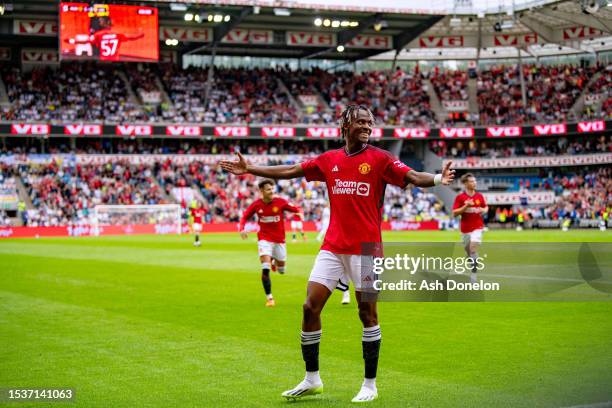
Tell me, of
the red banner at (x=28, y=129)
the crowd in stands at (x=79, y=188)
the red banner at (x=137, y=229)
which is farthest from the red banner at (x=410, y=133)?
the red banner at (x=28, y=129)

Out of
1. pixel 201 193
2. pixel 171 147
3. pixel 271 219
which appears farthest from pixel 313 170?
pixel 171 147

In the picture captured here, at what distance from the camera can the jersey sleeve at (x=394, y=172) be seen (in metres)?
7.77

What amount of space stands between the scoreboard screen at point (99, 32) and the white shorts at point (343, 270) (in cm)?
4891

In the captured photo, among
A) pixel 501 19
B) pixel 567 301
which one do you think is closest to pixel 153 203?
pixel 501 19

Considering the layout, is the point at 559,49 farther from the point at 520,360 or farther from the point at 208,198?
the point at 520,360

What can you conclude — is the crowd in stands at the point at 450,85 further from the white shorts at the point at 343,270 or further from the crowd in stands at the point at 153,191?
the white shorts at the point at 343,270

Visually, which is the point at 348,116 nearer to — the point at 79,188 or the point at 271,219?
the point at 271,219

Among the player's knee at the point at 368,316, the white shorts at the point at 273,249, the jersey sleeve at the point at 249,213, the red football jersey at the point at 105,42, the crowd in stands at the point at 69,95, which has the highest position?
the red football jersey at the point at 105,42

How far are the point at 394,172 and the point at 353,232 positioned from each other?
737mm

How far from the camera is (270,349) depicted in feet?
35.3

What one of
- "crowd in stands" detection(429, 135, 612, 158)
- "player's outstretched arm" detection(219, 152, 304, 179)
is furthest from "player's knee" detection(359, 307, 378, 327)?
"crowd in stands" detection(429, 135, 612, 158)

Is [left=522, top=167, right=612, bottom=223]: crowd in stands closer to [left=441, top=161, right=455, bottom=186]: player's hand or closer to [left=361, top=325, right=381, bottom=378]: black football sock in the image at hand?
[left=441, top=161, right=455, bottom=186]: player's hand

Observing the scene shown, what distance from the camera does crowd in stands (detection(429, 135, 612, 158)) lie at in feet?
233

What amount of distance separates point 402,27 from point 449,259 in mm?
61656
